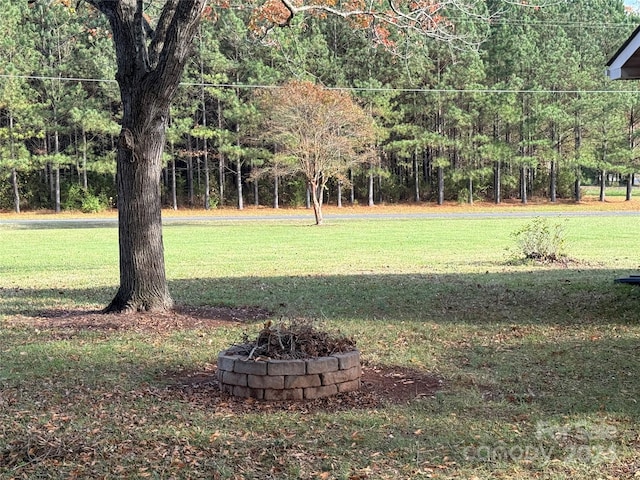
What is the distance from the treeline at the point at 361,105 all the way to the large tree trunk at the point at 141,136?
31.1m

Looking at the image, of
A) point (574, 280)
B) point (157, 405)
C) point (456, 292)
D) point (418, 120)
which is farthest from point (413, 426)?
point (418, 120)

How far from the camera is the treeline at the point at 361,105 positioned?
4253cm

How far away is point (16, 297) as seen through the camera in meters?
10.8

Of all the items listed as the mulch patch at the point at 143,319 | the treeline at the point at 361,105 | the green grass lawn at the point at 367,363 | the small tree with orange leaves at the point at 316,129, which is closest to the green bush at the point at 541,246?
the green grass lawn at the point at 367,363

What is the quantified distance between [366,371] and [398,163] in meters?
46.5

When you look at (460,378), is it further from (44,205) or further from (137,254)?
(44,205)

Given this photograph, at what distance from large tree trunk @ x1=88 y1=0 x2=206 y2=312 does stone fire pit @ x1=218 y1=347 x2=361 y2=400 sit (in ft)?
11.9

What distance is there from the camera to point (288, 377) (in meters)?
5.22

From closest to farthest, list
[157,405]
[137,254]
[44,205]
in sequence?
[157,405] < [137,254] < [44,205]

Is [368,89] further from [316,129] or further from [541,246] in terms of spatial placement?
[541,246]

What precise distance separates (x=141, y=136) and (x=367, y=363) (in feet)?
14.0

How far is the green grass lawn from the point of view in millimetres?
4008

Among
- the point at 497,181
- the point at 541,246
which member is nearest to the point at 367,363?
the point at 541,246

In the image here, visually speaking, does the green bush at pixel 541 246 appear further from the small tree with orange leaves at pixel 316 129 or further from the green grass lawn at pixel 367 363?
the small tree with orange leaves at pixel 316 129
